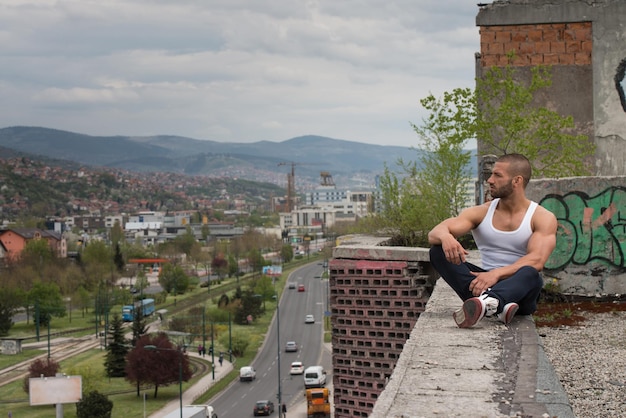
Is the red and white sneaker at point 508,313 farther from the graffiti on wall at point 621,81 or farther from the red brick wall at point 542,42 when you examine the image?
the graffiti on wall at point 621,81

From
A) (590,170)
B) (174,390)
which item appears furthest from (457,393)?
(174,390)

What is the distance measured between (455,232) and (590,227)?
5.54m

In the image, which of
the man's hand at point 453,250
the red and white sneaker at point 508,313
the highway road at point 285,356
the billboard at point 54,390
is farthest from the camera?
the highway road at point 285,356

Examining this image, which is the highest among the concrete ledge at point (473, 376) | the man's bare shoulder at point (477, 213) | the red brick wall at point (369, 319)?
the man's bare shoulder at point (477, 213)

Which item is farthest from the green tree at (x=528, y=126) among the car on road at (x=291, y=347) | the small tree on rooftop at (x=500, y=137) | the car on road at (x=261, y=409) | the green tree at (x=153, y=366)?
the car on road at (x=291, y=347)

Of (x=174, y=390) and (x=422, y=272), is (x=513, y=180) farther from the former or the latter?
(x=174, y=390)

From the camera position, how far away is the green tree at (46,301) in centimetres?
7669

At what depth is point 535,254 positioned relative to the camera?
20.4ft

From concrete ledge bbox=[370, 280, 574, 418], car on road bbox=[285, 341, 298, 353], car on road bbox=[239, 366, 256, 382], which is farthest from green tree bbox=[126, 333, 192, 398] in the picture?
concrete ledge bbox=[370, 280, 574, 418]

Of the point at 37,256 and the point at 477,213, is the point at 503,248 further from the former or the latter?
the point at 37,256

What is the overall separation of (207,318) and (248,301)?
577 centimetres

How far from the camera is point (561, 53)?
19.0 metres

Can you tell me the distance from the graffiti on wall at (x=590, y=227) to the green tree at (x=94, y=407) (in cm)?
3493

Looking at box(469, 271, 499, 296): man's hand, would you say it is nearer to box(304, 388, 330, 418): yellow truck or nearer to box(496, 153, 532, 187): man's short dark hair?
box(496, 153, 532, 187): man's short dark hair
